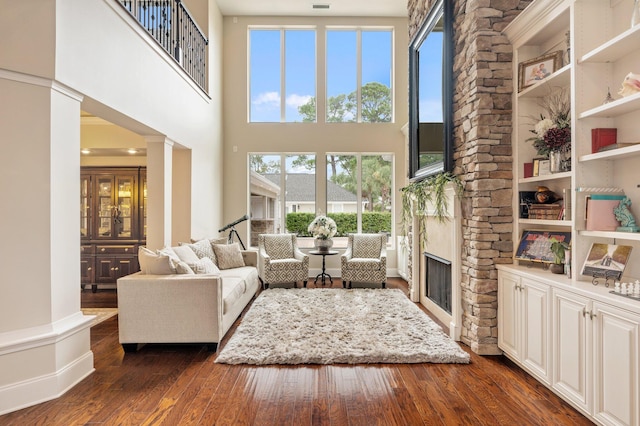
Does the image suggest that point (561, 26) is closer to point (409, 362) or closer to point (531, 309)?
point (531, 309)

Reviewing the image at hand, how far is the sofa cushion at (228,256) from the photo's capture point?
5293 millimetres

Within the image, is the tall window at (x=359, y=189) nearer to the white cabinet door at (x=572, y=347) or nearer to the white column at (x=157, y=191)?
the white column at (x=157, y=191)

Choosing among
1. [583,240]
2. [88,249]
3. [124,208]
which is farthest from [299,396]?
[88,249]

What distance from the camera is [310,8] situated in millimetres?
7090

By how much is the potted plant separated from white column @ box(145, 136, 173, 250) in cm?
420

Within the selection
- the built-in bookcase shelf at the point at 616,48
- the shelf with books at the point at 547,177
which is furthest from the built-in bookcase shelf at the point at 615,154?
the built-in bookcase shelf at the point at 616,48

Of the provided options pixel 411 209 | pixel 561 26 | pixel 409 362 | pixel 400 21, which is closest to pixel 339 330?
pixel 409 362

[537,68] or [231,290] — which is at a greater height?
[537,68]

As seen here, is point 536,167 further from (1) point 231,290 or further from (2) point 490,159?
(1) point 231,290

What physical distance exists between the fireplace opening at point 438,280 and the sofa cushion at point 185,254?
2.97 meters

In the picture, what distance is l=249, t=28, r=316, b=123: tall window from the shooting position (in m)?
7.52

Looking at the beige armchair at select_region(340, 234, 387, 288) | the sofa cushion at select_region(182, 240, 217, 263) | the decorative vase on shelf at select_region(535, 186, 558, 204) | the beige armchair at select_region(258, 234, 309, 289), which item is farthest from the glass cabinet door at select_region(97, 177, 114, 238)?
the decorative vase on shelf at select_region(535, 186, 558, 204)

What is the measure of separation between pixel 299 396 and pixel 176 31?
16.5 ft

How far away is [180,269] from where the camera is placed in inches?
144
